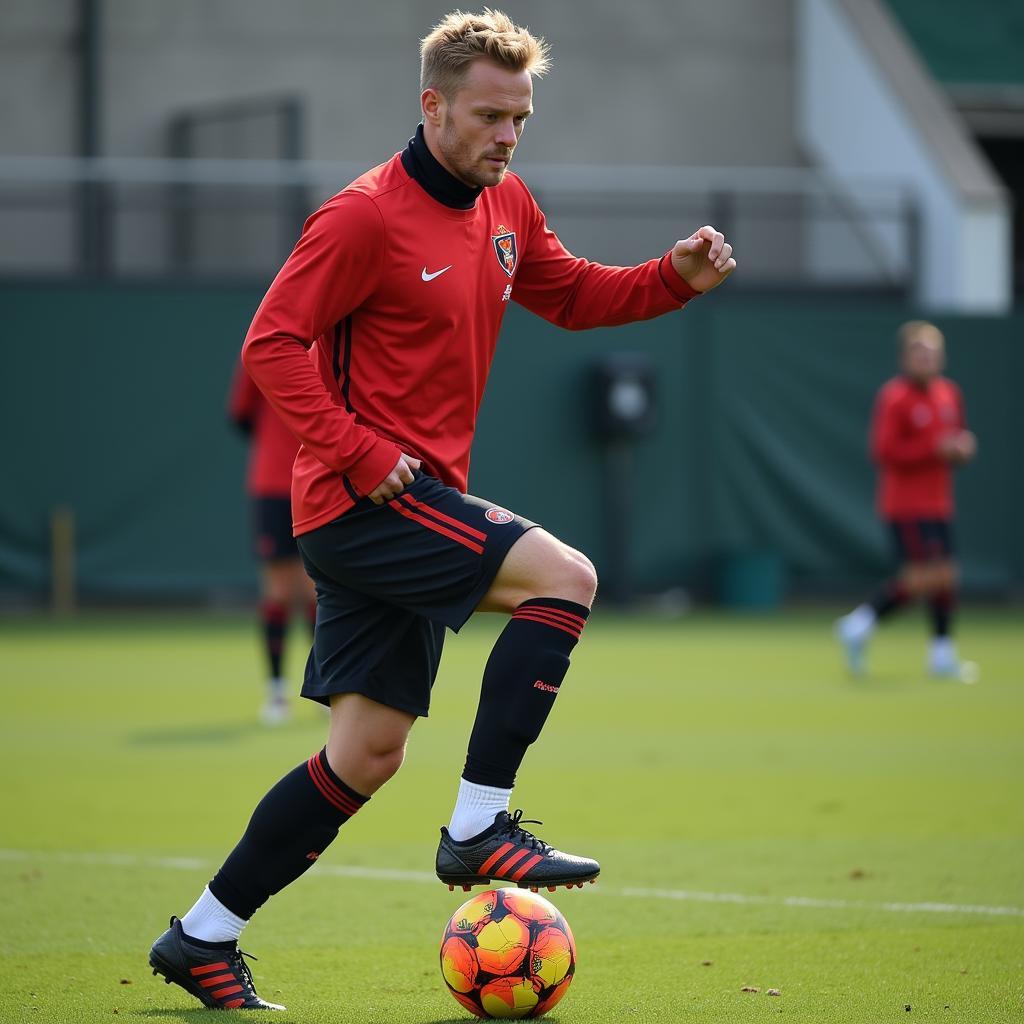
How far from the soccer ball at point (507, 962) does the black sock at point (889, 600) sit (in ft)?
29.1

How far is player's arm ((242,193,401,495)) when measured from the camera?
456 centimetres

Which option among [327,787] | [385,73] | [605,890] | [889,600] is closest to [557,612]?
[327,787]

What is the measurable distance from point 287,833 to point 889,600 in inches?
359

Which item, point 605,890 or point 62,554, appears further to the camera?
point 62,554

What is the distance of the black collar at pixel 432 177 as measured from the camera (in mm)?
4793

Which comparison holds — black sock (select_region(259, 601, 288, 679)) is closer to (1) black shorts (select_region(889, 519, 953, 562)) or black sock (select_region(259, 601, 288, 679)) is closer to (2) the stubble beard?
(1) black shorts (select_region(889, 519, 953, 562))

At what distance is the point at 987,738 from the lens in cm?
1024

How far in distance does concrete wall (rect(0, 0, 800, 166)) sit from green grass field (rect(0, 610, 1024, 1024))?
30.6ft

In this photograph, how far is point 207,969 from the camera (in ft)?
15.8


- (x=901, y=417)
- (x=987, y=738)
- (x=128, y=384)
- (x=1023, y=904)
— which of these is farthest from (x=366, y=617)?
(x=128, y=384)

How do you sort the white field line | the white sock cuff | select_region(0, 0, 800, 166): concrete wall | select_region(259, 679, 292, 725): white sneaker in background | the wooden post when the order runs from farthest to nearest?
select_region(0, 0, 800, 166): concrete wall
the wooden post
select_region(259, 679, 292, 725): white sneaker in background
the white field line
the white sock cuff

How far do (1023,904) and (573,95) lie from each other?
17.7m

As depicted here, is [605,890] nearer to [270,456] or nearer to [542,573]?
[542,573]

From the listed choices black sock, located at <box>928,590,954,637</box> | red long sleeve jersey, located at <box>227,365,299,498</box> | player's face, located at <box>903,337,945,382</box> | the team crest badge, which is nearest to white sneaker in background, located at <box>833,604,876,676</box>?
black sock, located at <box>928,590,954,637</box>
